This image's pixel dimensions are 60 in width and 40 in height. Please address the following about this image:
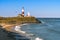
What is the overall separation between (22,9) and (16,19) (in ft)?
24.8

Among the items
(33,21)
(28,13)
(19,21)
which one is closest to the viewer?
(19,21)

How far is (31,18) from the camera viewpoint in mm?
76625

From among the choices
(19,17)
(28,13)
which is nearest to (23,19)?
(19,17)

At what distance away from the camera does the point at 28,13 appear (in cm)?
8506

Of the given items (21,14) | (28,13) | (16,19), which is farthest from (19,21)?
(28,13)

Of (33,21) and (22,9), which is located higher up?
(22,9)

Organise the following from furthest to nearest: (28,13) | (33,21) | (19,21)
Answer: (28,13)
(33,21)
(19,21)

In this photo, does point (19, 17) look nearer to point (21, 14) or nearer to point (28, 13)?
point (21, 14)

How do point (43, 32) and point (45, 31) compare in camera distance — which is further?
point (45, 31)

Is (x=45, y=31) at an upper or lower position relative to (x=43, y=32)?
lower

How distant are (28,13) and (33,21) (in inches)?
330

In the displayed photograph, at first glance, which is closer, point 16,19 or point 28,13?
point 16,19

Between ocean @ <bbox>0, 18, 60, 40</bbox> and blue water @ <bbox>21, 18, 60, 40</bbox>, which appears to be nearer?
ocean @ <bbox>0, 18, 60, 40</bbox>

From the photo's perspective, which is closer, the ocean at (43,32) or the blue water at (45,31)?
the ocean at (43,32)
